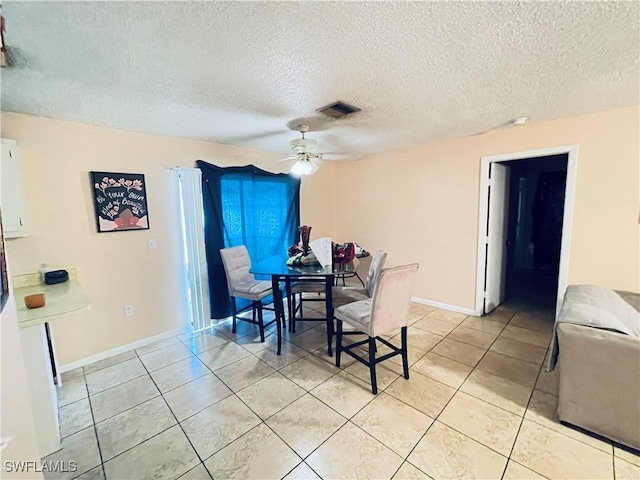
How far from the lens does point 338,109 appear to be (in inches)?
88.0

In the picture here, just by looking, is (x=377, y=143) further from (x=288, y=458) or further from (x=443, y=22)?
(x=288, y=458)

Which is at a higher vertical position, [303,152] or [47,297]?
[303,152]

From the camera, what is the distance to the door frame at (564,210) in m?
2.70

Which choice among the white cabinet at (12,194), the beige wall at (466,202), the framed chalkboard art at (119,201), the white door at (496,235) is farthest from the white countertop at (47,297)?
the white door at (496,235)

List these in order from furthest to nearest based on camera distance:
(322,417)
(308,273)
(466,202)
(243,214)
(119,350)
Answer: (243,214)
(466,202)
(119,350)
(308,273)
(322,417)

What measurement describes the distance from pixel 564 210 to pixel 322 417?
10.0 ft

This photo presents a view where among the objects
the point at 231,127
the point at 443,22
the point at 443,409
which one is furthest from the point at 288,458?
the point at 231,127

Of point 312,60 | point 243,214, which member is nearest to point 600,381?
point 312,60

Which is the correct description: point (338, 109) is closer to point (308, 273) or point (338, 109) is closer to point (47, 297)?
point (308, 273)

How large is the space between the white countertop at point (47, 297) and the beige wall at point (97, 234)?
0.10 metres

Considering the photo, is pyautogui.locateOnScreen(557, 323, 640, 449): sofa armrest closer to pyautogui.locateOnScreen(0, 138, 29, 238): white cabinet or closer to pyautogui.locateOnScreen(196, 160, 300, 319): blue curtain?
pyautogui.locateOnScreen(196, 160, 300, 319): blue curtain

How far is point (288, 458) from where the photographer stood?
158 cm

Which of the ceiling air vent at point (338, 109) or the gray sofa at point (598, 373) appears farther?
the ceiling air vent at point (338, 109)

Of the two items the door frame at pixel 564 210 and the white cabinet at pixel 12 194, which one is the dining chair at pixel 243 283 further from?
the door frame at pixel 564 210
